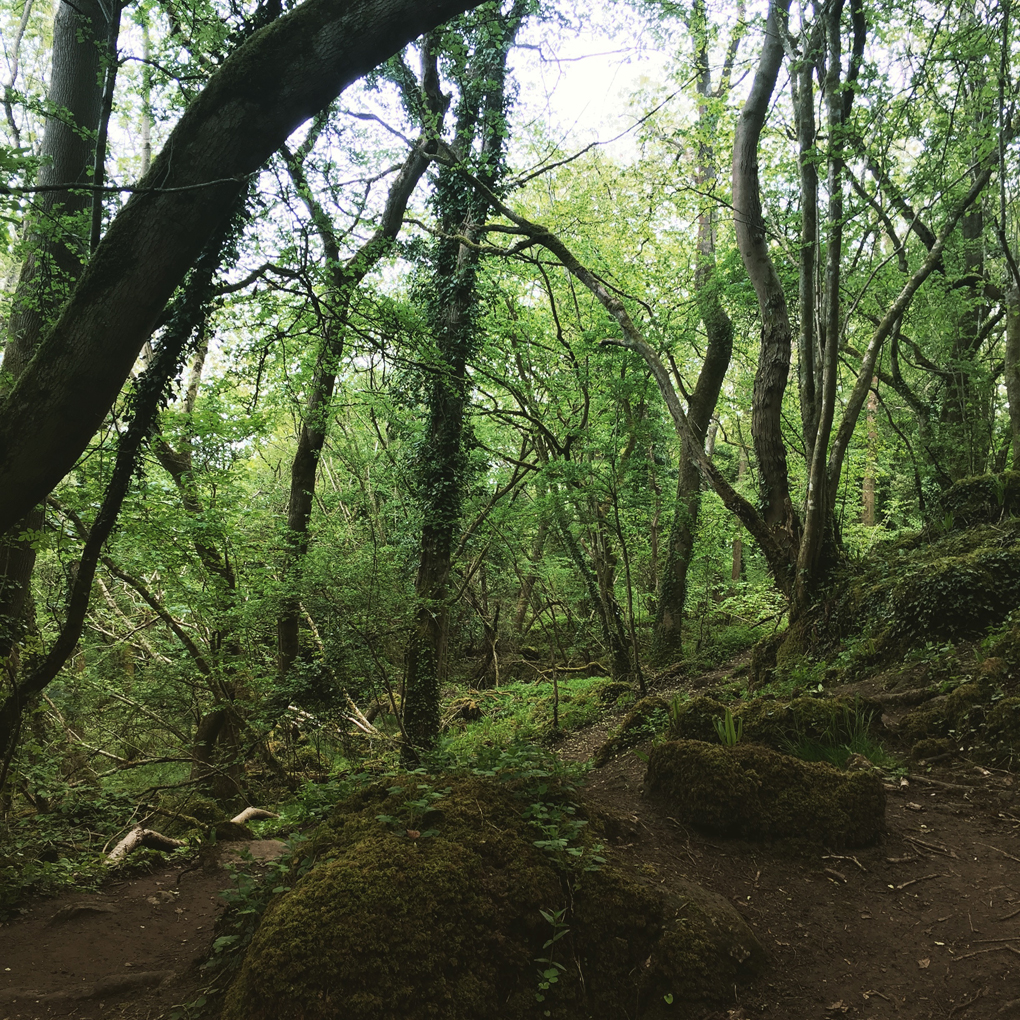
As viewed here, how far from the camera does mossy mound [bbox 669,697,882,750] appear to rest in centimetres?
432

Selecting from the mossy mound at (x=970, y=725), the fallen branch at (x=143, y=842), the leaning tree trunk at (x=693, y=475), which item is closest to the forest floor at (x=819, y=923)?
the mossy mound at (x=970, y=725)

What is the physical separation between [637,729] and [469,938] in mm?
3589

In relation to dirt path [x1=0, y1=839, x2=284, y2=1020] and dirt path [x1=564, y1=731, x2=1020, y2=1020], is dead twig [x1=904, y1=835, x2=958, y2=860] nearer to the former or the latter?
dirt path [x1=564, y1=731, x2=1020, y2=1020]

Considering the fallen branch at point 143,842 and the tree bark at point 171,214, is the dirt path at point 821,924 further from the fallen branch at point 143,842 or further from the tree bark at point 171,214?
the tree bark at point 171,214

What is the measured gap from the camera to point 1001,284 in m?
10.2

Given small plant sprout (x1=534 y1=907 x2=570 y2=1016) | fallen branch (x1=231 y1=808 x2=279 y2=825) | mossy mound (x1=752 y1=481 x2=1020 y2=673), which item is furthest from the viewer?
fallen branch (x1=231 y1=808 x2=279 y2=825)

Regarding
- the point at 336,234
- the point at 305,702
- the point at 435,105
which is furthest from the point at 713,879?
the point at 435,105

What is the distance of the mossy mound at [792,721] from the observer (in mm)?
4316

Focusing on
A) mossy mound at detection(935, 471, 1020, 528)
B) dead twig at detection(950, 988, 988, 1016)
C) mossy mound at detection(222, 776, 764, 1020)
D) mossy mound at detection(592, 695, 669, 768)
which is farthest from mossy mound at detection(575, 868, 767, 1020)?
mossy mound at detection(935, 471, 1020, 528)

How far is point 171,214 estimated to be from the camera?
117 inches

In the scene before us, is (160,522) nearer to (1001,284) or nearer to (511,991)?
(511,991)

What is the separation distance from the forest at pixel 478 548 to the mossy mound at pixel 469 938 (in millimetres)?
14

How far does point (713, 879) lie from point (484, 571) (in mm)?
10944

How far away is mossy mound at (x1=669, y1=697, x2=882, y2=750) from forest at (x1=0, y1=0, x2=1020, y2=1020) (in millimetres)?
26
